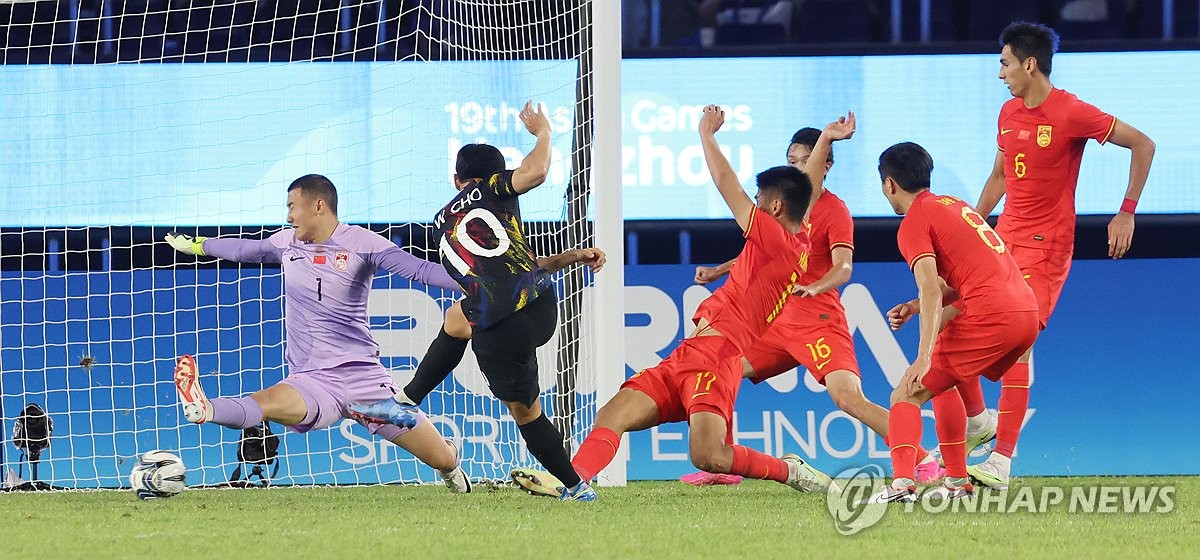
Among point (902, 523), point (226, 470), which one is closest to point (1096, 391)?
point (902, 523)

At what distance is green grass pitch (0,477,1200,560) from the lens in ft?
14.0

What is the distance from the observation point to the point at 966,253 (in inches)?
215

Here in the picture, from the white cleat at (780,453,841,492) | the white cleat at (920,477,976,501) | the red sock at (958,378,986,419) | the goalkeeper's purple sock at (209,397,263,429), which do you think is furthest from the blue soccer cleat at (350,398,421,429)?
the red sock at (958,378,986,419)

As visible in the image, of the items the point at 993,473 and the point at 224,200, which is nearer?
the point at 993,473

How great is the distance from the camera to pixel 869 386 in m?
8.11

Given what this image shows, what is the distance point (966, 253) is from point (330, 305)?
270cm

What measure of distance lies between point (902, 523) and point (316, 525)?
1929 millimetres

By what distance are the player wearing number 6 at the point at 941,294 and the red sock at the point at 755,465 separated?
0.62 m

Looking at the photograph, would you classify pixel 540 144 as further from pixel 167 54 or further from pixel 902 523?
pixel 167 54

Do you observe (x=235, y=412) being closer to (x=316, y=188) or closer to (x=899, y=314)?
(x=316, y=188)

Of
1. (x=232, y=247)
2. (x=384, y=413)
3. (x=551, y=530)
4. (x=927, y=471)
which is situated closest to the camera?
(x=551, y=530)

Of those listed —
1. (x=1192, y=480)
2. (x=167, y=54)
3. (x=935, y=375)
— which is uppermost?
(x=167, y=54)

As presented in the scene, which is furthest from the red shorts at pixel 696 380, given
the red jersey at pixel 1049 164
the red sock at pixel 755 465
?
the red jersey at pixel 1049 164

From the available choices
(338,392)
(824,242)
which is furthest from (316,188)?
(824,242)
